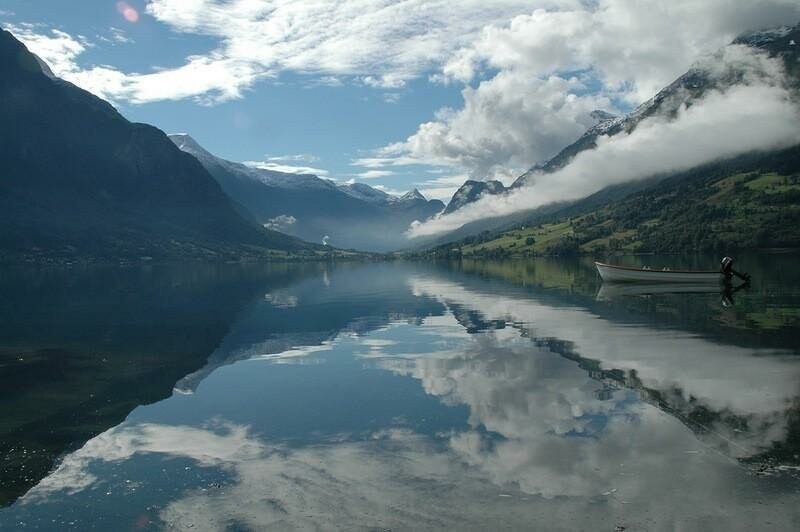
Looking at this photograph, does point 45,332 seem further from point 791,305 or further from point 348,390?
point 791,305

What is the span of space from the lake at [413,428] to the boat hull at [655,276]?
2031 inches

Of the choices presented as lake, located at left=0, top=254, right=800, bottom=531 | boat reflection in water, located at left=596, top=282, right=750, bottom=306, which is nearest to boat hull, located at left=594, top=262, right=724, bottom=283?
boat reflection in water, located at left=596, top=282, right=750, bottom=306

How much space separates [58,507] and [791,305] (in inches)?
3033

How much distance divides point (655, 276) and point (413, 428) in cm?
10468

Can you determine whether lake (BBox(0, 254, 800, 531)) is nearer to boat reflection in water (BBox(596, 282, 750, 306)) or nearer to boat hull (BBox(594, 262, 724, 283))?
boat reflection in water (BBox(596, 282, 750, 306))

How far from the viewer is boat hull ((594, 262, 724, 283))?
116 metres

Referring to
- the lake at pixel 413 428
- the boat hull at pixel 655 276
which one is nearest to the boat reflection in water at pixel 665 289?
the boat hull at pixel 655 276

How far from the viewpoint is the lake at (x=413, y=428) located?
21.1 meters

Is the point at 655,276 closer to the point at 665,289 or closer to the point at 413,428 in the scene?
the point at 665,289

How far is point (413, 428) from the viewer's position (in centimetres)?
3048

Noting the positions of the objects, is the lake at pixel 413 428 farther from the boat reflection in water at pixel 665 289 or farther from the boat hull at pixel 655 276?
the boat hull at pixel 655 276

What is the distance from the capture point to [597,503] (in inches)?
819

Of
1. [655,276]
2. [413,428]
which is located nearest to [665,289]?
[655,276]

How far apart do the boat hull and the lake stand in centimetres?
5160
